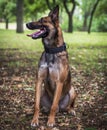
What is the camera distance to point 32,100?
349 inches

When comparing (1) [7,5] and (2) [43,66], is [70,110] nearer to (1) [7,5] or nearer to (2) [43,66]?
(2) [43,66]

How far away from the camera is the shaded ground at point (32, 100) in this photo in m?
7.23

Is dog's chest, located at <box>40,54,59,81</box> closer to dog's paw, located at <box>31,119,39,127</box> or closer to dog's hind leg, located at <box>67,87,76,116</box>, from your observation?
dog's hind leg, located at <box>67,87,76,116</box>

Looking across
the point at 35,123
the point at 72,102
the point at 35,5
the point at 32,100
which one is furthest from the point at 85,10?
the point at 35,123

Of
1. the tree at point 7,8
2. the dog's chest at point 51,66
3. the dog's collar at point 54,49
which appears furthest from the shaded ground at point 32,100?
the tree at point 7,8

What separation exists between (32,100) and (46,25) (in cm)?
263

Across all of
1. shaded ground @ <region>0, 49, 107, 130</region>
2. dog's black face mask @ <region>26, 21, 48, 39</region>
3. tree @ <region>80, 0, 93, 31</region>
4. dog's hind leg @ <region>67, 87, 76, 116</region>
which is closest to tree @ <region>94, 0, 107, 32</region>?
tree @ <region>80, 0, 93, 31</region>

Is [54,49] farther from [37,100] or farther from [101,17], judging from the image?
[101,17]

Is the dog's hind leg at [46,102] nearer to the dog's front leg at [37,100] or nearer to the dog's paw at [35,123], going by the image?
the dog's front leg at [37,100]

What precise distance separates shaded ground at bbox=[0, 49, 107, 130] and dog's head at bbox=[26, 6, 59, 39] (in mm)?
1597

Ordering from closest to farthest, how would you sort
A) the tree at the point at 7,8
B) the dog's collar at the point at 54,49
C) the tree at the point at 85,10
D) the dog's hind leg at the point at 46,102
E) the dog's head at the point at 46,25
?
1. the dog's head at the point at 46,25
2. the dog's collar at the point at 54,49
3. the dog's hind leg at the point at 46,102
4. the tree at the point at 7,8
5. the tree at the point at 85,10

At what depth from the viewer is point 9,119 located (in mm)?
7402

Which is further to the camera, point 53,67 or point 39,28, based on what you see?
point 53,67

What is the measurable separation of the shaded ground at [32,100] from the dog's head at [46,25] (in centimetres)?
160
